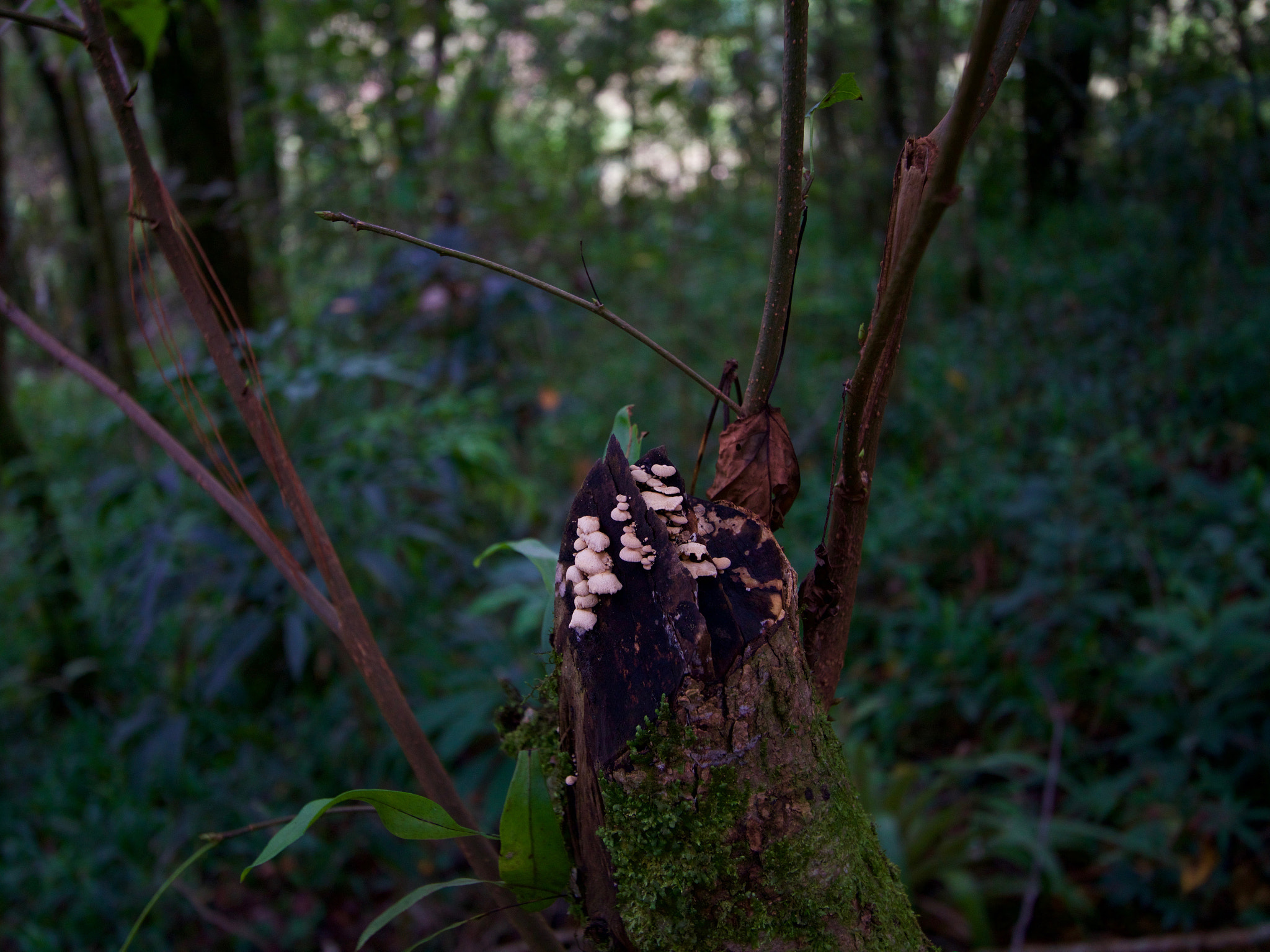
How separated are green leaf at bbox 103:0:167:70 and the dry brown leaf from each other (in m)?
0.77

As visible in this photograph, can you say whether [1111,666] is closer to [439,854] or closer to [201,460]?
[439,854]

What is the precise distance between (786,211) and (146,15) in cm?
79

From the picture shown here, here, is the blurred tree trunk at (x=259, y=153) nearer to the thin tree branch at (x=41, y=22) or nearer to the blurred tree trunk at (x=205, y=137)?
the blurred tree trunk at (x=205, y=137)

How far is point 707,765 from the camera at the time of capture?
0.50 metres

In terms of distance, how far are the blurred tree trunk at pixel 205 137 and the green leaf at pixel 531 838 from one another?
2389mm

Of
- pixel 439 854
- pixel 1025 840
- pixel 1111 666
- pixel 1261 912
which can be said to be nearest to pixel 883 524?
pixel 1111 666

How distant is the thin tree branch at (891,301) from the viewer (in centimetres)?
38

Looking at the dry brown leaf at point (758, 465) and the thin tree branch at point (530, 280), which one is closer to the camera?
the thin tree branch at point (530, 280)

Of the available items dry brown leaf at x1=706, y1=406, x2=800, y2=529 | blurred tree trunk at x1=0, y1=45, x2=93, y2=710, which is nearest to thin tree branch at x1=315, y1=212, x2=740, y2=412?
→ dry brown leaf at x1=706, y1=406, x2=800, y2=529

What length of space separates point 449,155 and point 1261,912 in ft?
11.5

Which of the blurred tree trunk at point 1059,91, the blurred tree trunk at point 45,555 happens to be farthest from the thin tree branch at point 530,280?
the blurred tree trunk at point 45,555

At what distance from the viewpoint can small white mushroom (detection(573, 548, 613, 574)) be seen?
539mm

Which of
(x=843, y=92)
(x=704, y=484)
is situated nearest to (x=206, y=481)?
(x=843, y=92)

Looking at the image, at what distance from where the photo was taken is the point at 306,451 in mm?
1869
